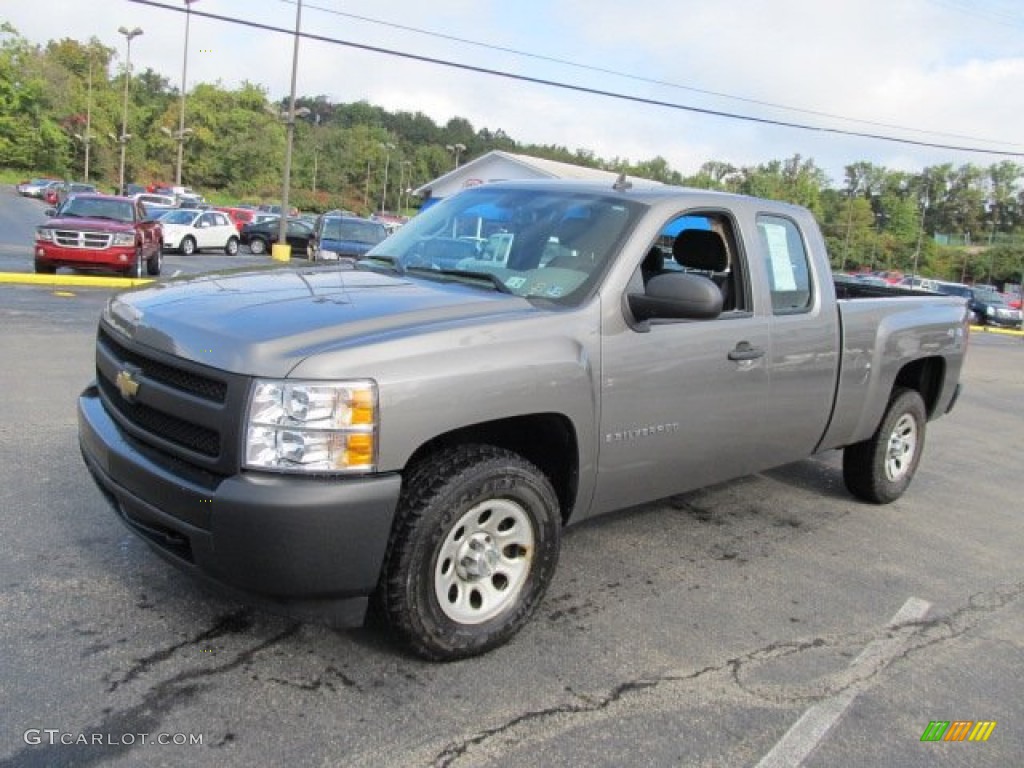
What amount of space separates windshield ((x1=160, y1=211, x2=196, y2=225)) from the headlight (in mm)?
28915

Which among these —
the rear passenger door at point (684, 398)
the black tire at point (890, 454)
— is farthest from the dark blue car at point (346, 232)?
the rear passenger door at point (684, 398)

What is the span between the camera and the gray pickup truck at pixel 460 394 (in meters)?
2.77

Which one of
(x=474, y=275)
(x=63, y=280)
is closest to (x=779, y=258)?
(x=474, y=275)

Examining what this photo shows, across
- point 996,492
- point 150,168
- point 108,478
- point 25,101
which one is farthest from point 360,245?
point 150,168

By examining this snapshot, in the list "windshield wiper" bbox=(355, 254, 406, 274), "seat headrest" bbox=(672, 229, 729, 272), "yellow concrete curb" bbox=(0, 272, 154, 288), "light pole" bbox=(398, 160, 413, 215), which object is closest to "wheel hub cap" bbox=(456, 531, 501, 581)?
"windshield wiper" bbox=(355, 254, 406, 274)

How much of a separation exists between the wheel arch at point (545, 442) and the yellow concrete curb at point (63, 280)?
12752mm

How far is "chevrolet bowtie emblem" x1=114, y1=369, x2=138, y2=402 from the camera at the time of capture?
3154 mm

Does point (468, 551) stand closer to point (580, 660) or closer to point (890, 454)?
point (580, 660)

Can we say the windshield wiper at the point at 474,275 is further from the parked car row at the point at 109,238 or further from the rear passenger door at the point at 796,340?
the parked car row at the point at 109,238

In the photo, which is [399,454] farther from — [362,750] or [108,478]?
[108,478]

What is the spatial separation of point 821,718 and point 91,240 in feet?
53.9

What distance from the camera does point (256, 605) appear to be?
2.88 metres

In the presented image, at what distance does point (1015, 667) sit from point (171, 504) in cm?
342

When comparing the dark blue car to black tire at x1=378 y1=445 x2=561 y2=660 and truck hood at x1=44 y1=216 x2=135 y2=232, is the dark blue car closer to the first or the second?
truck hood at x1=44 y1=216 x2=135 y2=232
